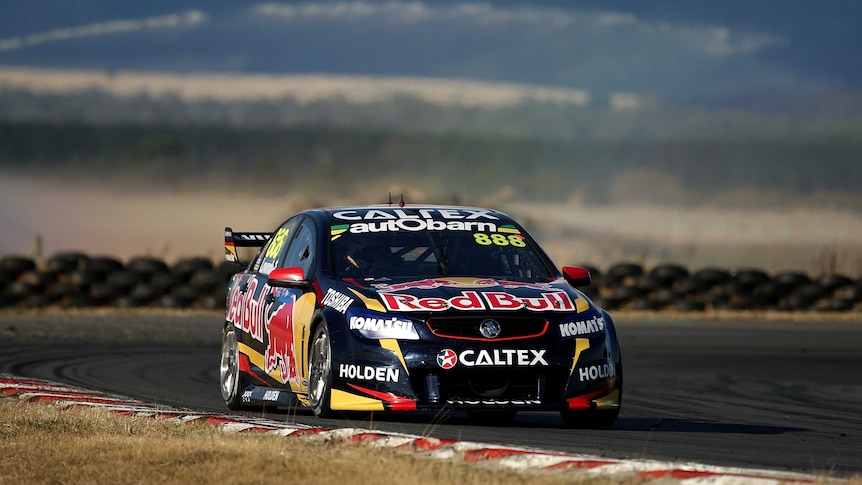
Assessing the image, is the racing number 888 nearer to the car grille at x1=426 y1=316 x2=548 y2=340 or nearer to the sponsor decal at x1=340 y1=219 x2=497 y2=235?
the sponsor decal at x1=340 y1=219 x2=497 y2=235

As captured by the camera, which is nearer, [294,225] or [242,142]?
[294,225]

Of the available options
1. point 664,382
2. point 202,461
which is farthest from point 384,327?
point 664,382

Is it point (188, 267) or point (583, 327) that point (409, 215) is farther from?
point (188, 267)

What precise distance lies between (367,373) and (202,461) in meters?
2.04

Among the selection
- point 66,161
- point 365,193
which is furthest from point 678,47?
point 66,161

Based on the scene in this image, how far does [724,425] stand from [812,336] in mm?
13012

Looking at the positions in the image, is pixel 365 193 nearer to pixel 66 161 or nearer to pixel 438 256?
pixel 66 161

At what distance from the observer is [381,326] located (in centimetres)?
908

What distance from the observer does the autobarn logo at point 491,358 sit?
29.6 feet

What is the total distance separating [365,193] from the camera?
3092 centimetres

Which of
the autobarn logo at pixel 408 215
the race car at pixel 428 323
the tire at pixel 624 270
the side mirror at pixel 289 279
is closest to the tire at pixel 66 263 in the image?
the tire at pixel 624 270

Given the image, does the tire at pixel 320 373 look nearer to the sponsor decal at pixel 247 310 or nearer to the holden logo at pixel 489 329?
the holden logo at pixel 489 329

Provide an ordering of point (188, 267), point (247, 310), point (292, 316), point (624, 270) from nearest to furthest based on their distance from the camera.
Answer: point (292, 316)
point (247, 310)
point (188, 267)
point (624, 270)

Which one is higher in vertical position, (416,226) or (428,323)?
(416,226)
